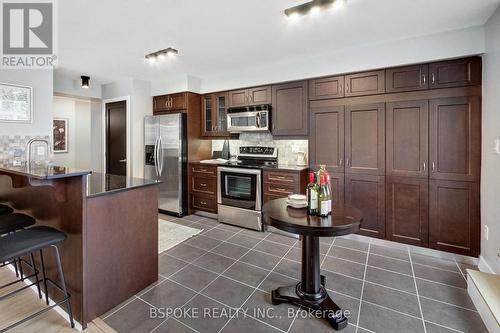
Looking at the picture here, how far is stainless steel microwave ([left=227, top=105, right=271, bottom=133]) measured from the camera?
386 cm

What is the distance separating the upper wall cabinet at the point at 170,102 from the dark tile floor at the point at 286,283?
7.80ft

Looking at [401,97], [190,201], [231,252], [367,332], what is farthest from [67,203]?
[401,97]

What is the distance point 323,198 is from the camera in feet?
5.85

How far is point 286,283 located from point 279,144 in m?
2.32

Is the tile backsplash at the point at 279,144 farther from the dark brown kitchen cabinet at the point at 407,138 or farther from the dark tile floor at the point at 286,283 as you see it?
the dark tile floor at the point at 286,283

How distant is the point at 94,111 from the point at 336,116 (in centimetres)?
474

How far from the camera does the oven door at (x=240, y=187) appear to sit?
12.2ft

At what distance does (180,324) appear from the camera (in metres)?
1.79

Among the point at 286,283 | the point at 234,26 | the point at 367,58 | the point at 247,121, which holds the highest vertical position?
the point at 234,26

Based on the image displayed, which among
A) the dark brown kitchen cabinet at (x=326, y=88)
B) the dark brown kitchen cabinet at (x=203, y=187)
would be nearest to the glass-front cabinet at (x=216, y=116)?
the dark brown kitchen cabinet at (x=203, y=187)

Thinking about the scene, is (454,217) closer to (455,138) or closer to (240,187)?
(455,138)

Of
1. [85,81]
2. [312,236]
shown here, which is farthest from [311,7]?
[85,81]

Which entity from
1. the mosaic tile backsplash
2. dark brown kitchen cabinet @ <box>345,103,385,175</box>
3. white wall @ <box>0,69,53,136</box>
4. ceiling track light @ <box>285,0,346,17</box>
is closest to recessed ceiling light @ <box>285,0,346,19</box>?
ceiling track light @ <box>285,0,346,17</box>

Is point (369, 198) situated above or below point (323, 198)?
below
